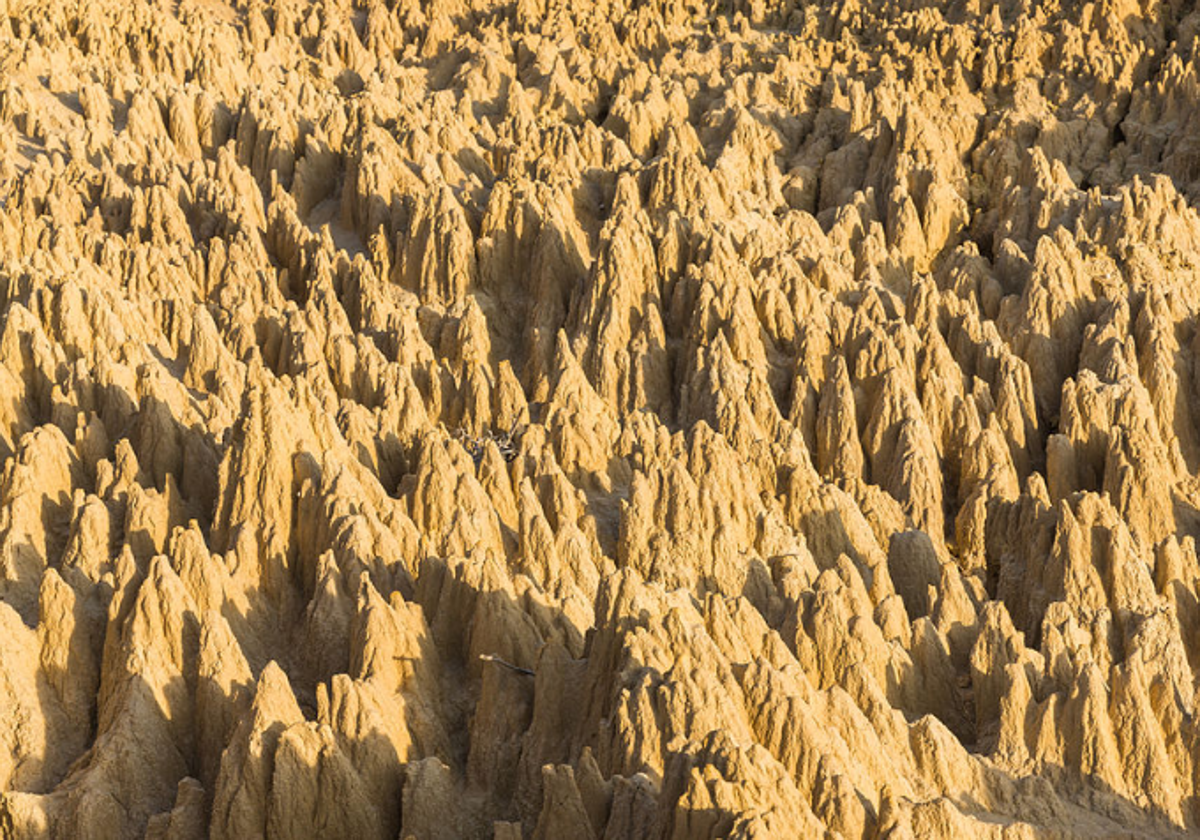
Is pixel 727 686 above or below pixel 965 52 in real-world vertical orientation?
below

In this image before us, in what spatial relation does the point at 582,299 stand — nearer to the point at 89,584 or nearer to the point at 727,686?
the point at 89,584

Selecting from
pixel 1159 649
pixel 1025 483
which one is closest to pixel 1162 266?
pixel 1025 483

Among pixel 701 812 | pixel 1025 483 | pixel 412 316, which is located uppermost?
pixel 412 316

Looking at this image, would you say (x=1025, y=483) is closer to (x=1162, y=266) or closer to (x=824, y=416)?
(x=824, y=416)

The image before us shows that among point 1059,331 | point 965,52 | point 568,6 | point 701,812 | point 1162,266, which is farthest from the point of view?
point 568,6

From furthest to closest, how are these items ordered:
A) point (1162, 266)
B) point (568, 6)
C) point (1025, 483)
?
point (568, 6) < point (1162, 266) < point (1025, 483)

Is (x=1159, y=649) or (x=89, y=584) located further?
(x=89, y=584)
